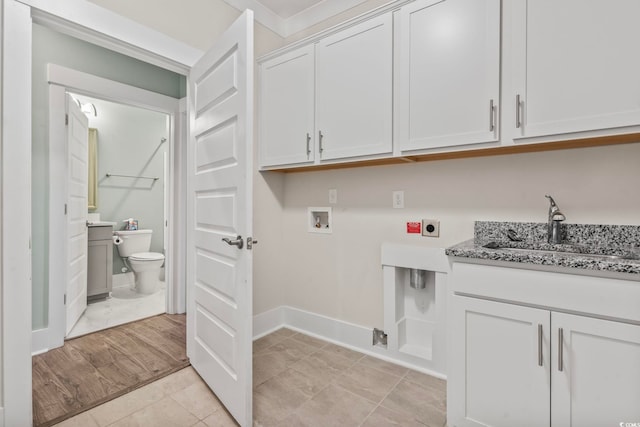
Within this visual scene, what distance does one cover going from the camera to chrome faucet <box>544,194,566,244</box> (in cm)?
154

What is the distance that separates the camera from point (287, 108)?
94.5 inches

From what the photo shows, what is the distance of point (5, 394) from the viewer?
1426 millimetres

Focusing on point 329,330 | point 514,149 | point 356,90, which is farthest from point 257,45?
point 329,330

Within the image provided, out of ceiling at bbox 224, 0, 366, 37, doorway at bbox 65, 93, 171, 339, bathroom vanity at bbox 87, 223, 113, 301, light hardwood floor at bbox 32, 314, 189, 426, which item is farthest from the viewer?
doorway at bbox 65, 93, 171, 339

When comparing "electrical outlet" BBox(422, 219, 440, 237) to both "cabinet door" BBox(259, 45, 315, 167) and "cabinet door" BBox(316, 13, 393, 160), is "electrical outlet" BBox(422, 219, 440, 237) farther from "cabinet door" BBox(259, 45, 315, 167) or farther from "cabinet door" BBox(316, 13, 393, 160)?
"cabinet door" BBox(259, 45, 315, 167)

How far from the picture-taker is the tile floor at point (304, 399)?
1598 millimetres

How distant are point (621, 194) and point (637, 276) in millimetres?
614

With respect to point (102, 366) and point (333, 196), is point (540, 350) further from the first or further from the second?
point (102, 366)

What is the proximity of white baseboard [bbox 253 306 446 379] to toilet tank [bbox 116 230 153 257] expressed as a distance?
7.67ft

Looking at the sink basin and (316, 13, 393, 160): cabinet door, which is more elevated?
(316, 13, 393, 160): cabinet door

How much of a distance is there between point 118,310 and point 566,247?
374 cm

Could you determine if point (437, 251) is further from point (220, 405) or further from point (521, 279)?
point (220, 405)

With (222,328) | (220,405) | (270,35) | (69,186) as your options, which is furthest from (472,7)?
(69,186)

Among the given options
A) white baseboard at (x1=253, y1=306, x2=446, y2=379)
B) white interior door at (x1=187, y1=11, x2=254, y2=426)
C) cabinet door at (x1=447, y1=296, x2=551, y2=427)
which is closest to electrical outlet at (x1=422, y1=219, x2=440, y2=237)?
cabinet door at (x1=447, y1=296, x2=551, y2=427)
